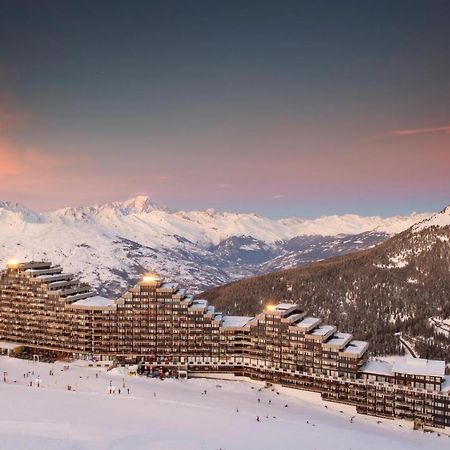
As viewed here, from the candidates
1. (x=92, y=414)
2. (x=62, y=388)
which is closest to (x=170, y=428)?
(x=92, y=414)

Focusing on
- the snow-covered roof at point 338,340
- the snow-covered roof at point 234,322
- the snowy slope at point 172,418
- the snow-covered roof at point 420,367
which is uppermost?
the snow-covered roof at point 234,322

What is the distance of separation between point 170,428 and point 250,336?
2305 inches

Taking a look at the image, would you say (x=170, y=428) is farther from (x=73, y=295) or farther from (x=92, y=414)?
(x=73, y=295)

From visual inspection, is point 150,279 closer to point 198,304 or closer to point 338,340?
point 198,304

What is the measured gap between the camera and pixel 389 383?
137 meters

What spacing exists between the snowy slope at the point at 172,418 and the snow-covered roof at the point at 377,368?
10719mm

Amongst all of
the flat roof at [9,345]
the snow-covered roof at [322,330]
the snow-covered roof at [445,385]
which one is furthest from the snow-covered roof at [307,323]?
the flat roof at [9,345]

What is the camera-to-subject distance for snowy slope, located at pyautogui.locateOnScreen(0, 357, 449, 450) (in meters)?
98.6

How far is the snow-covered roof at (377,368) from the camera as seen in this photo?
139500mm

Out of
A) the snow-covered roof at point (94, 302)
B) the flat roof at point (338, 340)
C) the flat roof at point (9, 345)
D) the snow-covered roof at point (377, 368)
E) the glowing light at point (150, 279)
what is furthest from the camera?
the snow-covered roof at point (94, 302)

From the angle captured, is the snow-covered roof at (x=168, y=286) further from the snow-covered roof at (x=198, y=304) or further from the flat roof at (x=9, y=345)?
the flat roof at (x=9, y=345)

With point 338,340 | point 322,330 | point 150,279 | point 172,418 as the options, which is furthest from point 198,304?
point 172,418

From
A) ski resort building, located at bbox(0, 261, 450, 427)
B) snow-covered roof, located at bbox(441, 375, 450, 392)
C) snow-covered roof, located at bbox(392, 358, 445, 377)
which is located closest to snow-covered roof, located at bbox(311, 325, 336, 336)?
ski resort building, located at bbox(0, 261, 450, 427)

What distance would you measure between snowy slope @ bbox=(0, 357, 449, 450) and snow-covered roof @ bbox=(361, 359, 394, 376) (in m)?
10.7
